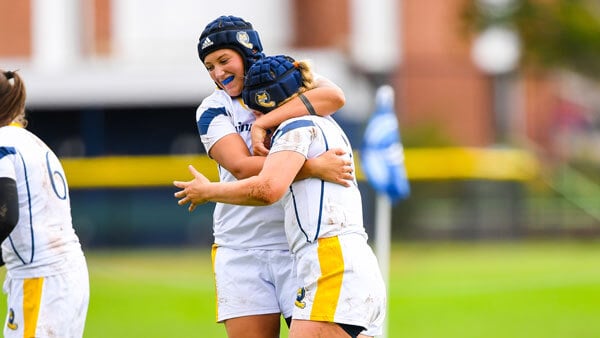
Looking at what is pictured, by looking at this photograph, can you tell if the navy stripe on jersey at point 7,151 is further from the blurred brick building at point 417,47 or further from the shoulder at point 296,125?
the blurred brick building at point 417,47

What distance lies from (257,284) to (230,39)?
118 cm

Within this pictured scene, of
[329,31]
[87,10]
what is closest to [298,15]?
A: [329,31]

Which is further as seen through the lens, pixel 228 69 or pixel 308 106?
pixel 228 69

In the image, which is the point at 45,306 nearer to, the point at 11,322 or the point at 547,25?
the point at 11,322

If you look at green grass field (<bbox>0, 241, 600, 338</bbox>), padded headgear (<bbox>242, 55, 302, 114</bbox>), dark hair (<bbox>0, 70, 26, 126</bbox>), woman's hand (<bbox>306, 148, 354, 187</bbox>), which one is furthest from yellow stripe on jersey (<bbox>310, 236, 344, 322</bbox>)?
green grass field (<bbox>0, 241, 600, 338</bbox>)

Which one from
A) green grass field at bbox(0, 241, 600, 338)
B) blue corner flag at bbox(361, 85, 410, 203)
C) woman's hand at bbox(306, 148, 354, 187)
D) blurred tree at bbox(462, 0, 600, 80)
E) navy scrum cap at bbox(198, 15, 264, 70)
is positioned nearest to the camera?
woman's hand at bbox(306, 148, 354, 187)

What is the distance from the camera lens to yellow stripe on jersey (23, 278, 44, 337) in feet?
19.6

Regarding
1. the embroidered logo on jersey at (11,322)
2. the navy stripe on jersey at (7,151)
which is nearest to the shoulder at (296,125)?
the navy stripe on jersey at (7,151)

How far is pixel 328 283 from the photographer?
573 centimetres

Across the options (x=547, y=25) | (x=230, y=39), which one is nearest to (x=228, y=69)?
(x=230, y=39)

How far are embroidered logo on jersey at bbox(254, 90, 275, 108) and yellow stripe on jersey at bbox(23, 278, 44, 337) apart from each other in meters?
1.26

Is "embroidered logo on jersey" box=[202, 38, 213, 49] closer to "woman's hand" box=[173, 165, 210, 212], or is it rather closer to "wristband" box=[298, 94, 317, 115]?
"wristband" box=[298, 94, 317, 115]

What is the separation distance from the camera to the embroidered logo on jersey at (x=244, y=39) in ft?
20.5

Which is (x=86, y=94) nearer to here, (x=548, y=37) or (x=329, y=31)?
(x=329, y=31)
